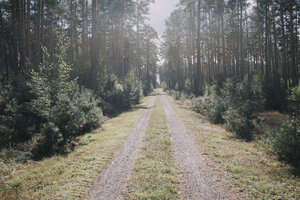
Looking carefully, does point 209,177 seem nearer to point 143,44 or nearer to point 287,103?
point 287,103

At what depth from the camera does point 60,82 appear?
8.77 m

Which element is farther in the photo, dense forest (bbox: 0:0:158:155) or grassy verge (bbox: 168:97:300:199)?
dense forest (bbox: 0:0:158:155)

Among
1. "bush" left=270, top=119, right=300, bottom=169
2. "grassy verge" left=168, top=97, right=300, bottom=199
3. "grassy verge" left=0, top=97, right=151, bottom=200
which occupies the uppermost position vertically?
"bush" left=270, top=119, right=300, bottom=169

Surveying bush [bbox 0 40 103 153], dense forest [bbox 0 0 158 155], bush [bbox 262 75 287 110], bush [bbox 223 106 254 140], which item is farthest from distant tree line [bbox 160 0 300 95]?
bush [bbox 0 40 103 153]

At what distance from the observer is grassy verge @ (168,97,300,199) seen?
413cm

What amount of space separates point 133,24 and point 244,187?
34.2 metres

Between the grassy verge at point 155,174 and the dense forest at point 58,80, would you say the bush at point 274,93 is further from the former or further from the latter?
the dense forest at point 58,80

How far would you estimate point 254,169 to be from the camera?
527 centimetres

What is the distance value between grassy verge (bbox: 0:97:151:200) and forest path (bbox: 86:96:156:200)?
268 millimetres

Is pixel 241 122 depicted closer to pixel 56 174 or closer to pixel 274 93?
pixel 56 174

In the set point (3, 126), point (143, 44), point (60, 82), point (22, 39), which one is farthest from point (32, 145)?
point (143, 44)

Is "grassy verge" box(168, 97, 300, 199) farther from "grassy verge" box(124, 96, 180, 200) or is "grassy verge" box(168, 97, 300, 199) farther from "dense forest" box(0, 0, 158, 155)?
"dense forest" box(0, 0, 158, 155)

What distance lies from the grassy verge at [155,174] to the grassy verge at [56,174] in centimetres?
123

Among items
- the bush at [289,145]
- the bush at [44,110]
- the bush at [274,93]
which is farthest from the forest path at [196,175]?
the bush at [274,93]
